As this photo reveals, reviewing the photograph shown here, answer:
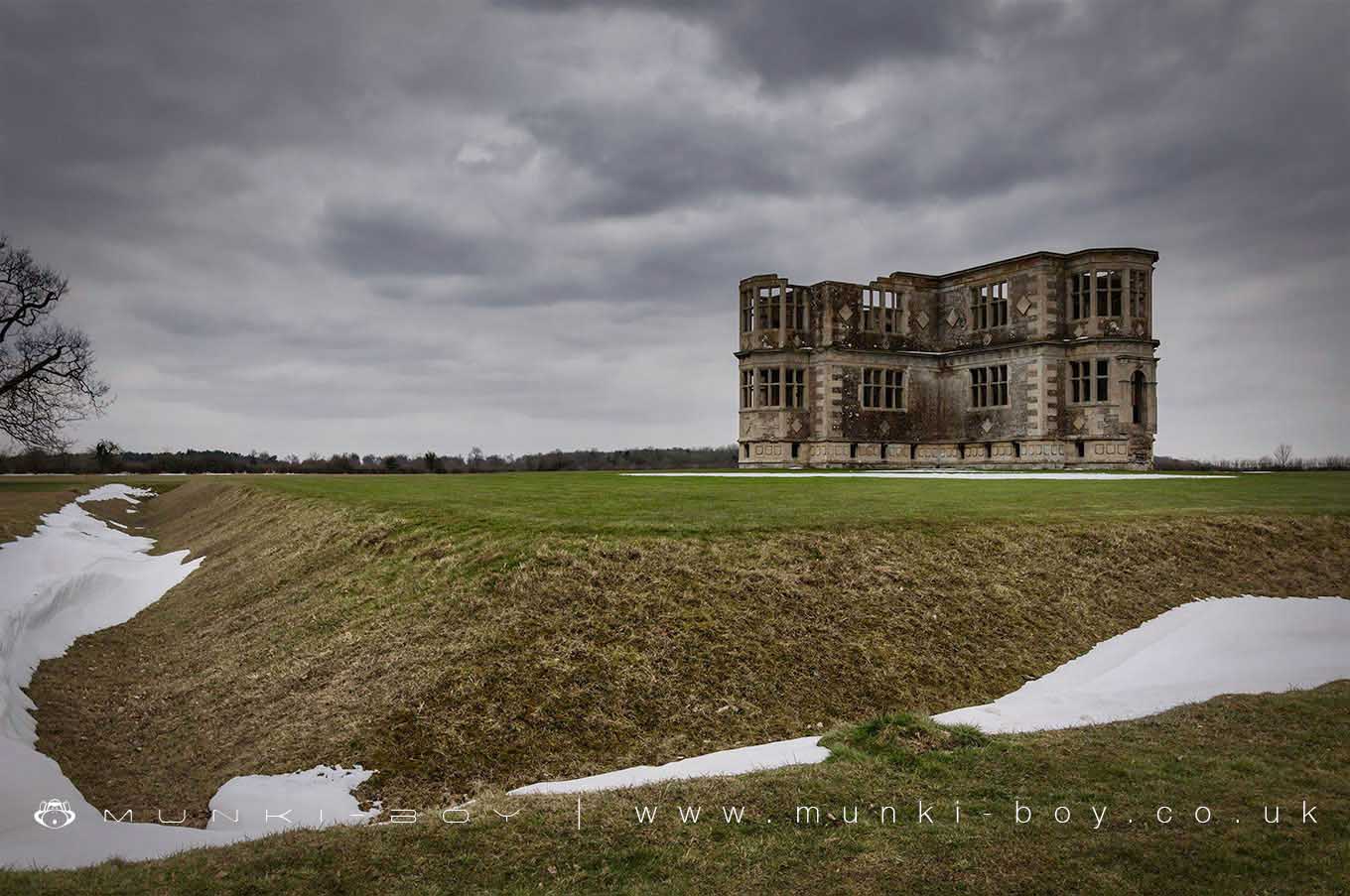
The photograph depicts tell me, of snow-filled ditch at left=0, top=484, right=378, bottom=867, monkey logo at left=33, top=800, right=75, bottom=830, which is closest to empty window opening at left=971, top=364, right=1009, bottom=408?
snow-filled ditch at left=0, top=484, right=378, bottom=867

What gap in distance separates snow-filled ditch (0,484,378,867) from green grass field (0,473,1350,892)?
0.39 m

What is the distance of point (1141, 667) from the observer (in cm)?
1070

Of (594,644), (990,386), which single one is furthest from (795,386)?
(594,644)

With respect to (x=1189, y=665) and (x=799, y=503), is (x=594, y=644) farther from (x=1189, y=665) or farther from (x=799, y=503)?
(x=799, y=503)

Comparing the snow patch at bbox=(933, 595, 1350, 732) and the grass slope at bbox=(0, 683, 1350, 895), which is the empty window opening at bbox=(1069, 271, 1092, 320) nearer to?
the snow patch at bbox=(933, 595, 1350, 732)

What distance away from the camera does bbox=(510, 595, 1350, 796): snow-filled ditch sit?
311 inches

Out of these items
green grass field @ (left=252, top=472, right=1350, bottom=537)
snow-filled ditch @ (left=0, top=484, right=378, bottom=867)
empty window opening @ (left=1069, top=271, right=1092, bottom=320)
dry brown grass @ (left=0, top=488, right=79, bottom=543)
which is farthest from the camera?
empty window opening @ (left=1069, top=271, right=1092, bottom=320)

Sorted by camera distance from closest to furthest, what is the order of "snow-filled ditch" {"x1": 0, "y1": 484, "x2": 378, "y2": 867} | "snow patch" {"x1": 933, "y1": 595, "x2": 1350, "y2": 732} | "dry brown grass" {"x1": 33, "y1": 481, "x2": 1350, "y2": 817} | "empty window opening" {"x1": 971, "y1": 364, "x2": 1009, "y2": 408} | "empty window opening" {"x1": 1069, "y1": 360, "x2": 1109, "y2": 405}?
"snow-filled ditch" {"x1": 0, "y1": 484, "x2": 378, "y2": 867}, "dry brown grass" {"x1": 33, "y1": 481, "x2": 1350, "y2": 817}, "snow patch" {"x1": 933, "y1": 595, "x2": 1350, "y2": 732}, "empty window opening" {"x1": 1069, "y1": 360, "x2": 1109, "y2": 405}, "empty window opening" {"x1": 971, "y1": 364, "x2": 1009, "y2": 408}

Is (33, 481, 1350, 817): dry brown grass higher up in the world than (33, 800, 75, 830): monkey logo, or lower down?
higher up

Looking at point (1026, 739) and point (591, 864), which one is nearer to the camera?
point (591, 864)

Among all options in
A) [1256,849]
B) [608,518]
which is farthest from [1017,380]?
[1256,849]

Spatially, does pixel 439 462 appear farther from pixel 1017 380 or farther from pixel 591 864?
pixel 591 864

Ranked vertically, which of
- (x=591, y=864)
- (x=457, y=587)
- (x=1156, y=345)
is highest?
(x=1156, y=345)

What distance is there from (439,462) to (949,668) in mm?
52876
